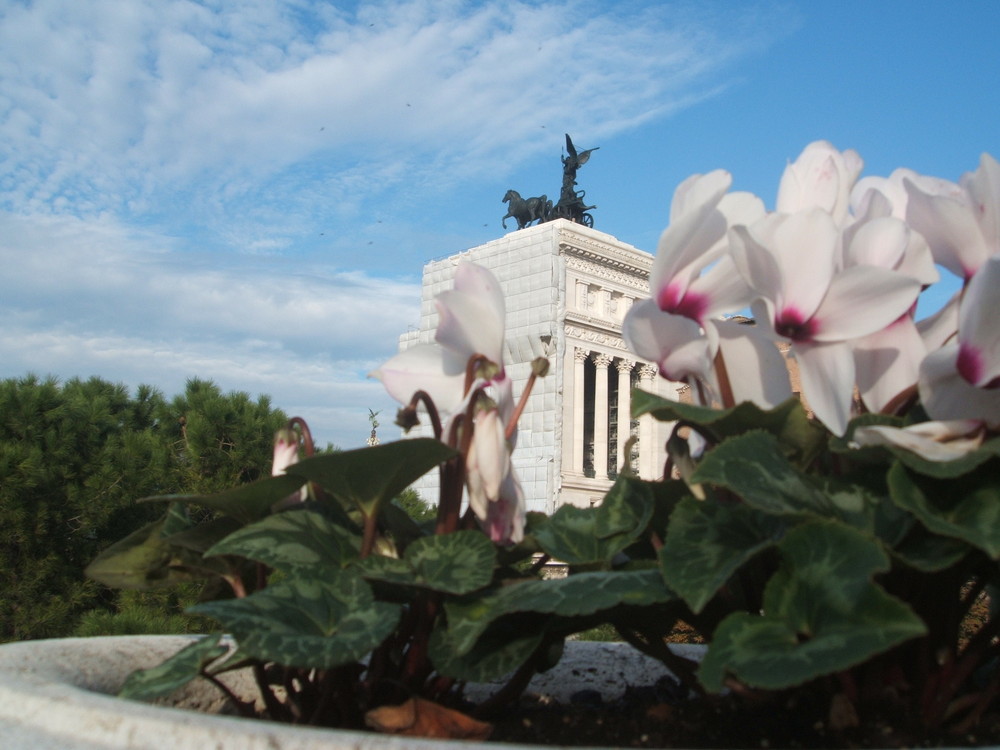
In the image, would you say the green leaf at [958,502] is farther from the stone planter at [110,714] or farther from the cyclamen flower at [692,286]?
the stone planter at [110,714]

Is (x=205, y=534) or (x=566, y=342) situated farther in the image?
(x=566, y=342)

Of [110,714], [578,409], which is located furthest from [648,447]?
[110,714]

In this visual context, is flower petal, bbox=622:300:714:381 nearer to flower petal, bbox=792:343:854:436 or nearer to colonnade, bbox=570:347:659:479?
flower petal, bbox=792:343:854:436

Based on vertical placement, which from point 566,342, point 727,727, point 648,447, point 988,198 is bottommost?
point 727,727

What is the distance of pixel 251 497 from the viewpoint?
2.86ft

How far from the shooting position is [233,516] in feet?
3.00

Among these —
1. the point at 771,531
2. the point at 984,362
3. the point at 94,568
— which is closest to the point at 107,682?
the point at 94,568

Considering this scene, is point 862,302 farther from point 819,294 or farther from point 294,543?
point 294,543

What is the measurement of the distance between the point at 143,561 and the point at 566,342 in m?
25.6

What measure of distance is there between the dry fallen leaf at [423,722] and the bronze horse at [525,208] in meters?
32.0

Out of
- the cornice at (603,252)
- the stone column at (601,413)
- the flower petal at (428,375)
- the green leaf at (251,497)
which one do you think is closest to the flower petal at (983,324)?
the flower petal at (428,375)

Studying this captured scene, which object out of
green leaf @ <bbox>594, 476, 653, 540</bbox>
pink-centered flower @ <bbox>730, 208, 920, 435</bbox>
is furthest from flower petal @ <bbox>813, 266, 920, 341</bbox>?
green leaf @ <bbox>594, 476, 653, 540</bbox>

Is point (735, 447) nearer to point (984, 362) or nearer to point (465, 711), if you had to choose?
point (984, 362)

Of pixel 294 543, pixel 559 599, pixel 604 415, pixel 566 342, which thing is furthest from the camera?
pixel 604 415
